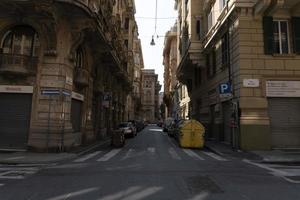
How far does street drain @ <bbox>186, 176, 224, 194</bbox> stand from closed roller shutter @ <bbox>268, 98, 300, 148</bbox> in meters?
10.6

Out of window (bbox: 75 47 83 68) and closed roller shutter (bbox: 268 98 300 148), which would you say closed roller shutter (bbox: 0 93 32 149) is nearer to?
window (bbox: 75 47 83 68)

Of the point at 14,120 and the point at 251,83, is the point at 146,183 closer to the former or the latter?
the point at 14,120

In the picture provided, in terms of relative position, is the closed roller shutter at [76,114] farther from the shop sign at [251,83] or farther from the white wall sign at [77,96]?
the shop sign at [251,83]

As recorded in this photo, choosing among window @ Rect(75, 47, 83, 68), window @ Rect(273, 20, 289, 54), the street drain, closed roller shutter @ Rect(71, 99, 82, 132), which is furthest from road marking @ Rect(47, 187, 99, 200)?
window @ Rect(273, 20, 289, 54)

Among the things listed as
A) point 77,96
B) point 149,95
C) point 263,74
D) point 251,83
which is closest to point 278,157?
point 251,83

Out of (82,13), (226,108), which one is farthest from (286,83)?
(82,13)

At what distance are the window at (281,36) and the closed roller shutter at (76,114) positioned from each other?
1224 cm

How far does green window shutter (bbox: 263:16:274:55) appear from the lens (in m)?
19.6

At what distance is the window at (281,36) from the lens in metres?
19.8

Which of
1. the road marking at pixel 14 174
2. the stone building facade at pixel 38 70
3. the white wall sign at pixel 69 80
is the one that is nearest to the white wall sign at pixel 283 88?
the stone building facade at pixel 38 70

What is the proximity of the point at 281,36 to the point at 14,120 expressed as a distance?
15549mm

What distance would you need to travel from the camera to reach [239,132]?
19203mm

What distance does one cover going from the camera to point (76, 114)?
70.4 ft

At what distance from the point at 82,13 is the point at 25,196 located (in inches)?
493
